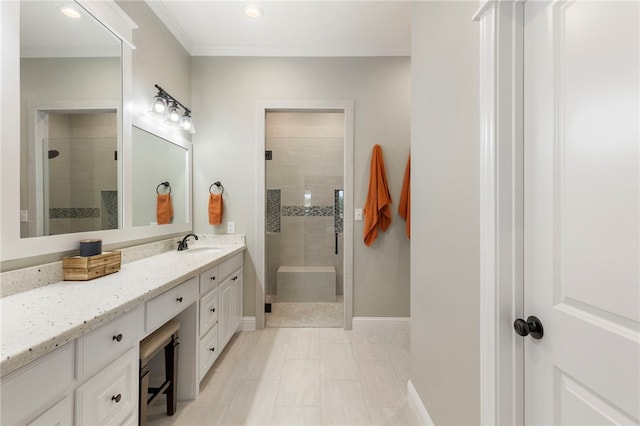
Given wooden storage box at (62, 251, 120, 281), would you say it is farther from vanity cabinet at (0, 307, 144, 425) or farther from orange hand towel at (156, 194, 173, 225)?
orange hand towel at (156, 194, 173, 225)

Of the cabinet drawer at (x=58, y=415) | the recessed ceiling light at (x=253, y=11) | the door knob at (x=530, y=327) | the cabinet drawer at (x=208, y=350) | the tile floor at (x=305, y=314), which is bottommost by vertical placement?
the tile floor at (x=305, y=314)

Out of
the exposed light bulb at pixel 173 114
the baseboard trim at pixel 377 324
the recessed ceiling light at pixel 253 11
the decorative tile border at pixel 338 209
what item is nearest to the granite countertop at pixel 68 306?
the exposed light bulb at pixel 173 114

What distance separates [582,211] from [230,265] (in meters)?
2.25

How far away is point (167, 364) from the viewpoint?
152 centimetres

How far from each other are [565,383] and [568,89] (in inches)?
33.1

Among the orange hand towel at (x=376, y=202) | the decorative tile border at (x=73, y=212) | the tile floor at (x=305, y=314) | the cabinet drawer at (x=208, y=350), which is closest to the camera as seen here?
the decorative tile border at (x=73, y=212)

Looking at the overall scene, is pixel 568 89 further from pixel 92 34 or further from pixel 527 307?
pixel 92 34

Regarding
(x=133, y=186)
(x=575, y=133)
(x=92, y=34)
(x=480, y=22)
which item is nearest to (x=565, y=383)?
(x=575, y=133)

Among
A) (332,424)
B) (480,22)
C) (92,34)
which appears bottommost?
(332,424)

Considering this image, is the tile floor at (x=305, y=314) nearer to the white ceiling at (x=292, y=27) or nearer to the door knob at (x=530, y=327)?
the door knob at (x=530, y=327)

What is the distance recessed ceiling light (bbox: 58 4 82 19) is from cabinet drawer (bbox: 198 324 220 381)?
2.09 meters

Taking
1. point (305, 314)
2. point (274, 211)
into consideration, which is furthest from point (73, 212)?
point (274, 211)

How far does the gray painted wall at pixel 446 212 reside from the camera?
1.02 meters

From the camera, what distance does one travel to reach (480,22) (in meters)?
0.93
